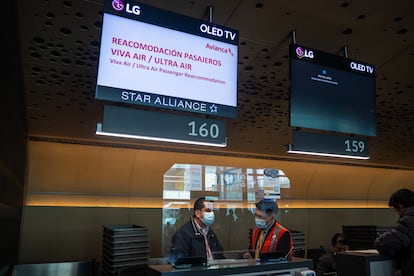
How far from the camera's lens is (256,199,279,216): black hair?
11.8 feet

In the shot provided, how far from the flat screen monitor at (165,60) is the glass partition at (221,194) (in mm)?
1095

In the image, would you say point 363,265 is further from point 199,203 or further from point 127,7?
point 127,7

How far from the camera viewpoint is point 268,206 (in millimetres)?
3625

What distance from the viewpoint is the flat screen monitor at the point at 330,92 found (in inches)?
126

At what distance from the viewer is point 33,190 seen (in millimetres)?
7652

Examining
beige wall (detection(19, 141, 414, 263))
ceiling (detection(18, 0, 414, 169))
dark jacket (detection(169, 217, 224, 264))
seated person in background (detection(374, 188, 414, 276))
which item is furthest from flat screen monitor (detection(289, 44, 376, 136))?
beige wall (detection(19, 141, 414, 263))

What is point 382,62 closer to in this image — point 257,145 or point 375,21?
point 375,21

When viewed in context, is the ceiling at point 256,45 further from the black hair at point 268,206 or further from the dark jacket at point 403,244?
the dark jacket at point 403,244

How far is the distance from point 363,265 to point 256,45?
2198mm

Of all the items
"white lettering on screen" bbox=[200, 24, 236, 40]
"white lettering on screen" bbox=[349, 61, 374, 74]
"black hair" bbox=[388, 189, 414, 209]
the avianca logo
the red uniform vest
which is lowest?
the red uniform vest

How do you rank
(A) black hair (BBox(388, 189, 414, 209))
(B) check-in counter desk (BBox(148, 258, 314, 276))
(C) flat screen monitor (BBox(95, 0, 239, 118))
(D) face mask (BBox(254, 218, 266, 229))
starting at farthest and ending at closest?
1. (D) face mask (BBox(254, 218, 266, 229))
2. (A) black hair (BBox(388, 189, 414, 209))
3. (C) flat screen monitor (BBox(95, 0, 239, 118))
4. (B) check-in counter desk (BBox(148, 258, 314, 276))

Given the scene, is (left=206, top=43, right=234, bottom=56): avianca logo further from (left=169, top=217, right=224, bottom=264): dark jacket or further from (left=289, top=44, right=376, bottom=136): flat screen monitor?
(left=169, top=217, right=224, bottom=264): dark jacket

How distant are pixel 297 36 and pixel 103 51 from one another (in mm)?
1863

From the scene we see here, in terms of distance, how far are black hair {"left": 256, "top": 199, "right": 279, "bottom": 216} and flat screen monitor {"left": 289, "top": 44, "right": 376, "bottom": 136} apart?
3.04 ft
